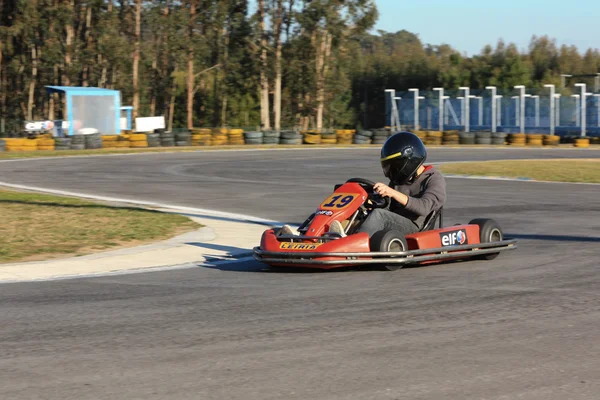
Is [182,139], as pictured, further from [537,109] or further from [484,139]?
[537,109]

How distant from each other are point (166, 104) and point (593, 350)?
215 feet

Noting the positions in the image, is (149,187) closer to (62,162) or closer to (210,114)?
(62,162)

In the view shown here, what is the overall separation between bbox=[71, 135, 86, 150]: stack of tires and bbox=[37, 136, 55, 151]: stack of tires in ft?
2.59

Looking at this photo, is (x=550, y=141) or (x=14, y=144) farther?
(x=550, y=141)

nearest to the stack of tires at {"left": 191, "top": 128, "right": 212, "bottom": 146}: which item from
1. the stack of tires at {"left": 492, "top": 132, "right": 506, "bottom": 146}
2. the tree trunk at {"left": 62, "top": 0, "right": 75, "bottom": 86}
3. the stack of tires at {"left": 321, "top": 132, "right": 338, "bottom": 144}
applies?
the stack of tires at {"left": 321, "top": 132, "right": 338, "bottom": 144}

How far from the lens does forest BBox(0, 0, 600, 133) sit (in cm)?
6141

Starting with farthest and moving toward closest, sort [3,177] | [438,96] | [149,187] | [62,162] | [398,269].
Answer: [438,96] < [62,162] < [3,177] < [149,187] < [398,269]

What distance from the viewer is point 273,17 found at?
6184 cm

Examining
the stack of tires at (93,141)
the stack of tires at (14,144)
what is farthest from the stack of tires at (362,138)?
the stack of tires at (14,144)

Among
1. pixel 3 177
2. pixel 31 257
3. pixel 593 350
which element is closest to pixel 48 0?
pixel 3 177

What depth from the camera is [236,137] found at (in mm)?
43812

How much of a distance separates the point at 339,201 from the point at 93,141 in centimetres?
3156

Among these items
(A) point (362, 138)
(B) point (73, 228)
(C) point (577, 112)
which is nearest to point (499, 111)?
(C) point (577, 112)

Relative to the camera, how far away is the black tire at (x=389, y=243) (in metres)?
8.34
